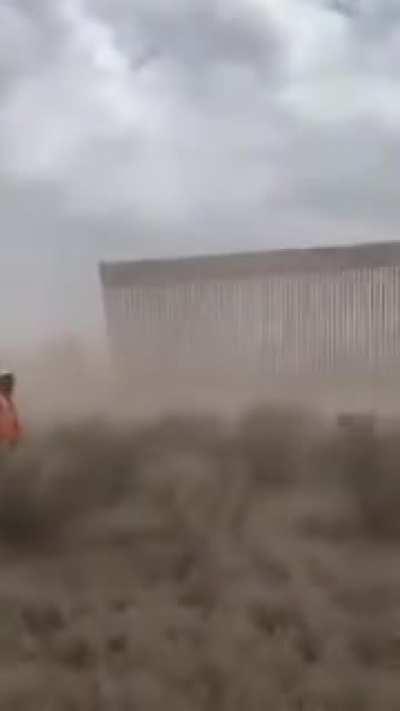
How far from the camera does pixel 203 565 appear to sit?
6.70 meters

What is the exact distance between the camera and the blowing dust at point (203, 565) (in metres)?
5.91

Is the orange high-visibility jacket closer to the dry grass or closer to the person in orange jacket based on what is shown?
the person in orange jacket

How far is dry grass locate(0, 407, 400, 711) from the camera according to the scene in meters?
5.91

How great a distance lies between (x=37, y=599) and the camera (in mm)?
6730

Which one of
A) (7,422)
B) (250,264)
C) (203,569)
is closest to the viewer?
(203,569)

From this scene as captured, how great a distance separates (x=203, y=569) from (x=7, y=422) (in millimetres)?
2233

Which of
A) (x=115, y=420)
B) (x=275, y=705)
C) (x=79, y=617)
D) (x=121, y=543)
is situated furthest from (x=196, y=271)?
(x=275, y=705)

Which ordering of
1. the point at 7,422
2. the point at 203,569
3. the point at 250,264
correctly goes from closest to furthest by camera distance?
the point at 203,569 < the point at 7,422 < the point at 250,264

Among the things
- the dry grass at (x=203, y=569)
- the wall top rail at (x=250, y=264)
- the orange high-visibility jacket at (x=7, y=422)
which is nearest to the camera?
the dry grass at (x=203, y=569)

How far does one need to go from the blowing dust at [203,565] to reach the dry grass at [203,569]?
10 mm

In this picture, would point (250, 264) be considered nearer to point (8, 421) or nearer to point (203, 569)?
point (8, 421)

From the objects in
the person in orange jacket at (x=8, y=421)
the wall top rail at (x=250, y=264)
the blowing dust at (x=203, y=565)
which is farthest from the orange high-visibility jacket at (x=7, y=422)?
the wall top rail at (x=250, y=264)

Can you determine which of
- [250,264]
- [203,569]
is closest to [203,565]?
[203,569]

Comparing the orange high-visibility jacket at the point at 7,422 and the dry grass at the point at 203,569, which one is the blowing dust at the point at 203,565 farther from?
the orange high-visibility jacket at the point at 7,422
